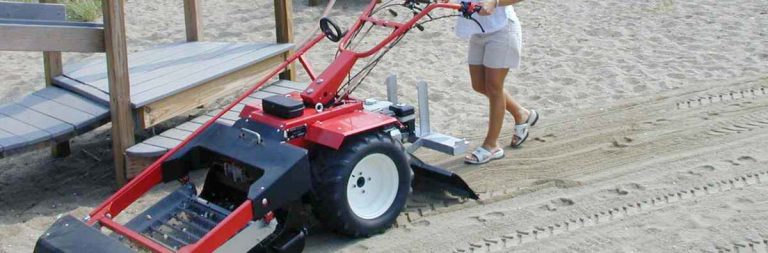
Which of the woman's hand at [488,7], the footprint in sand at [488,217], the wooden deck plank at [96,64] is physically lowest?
the footprint in sand at [488,217]

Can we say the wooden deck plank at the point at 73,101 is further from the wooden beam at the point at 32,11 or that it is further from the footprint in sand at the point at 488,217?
the footprint in sand at the point at 488,217

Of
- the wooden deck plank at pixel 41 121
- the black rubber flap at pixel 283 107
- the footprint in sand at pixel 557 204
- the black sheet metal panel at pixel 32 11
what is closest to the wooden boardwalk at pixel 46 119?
the wooden deck plank at pixel 41 121

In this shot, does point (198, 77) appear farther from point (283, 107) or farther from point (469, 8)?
point (469, 8)

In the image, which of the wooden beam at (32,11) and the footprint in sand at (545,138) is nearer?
the wooden beam at (32,11)

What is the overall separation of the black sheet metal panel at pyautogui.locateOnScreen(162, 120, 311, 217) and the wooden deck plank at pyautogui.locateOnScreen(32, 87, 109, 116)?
52.3 inches

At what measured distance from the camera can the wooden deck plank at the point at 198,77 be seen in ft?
20.4

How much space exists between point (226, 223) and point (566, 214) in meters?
1.86

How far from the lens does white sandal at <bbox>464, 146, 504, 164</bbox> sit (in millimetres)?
6258

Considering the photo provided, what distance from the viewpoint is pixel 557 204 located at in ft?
17.9

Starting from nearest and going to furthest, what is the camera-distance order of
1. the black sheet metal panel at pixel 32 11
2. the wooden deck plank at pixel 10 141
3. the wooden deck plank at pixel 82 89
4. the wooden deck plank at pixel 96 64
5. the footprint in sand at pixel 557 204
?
1. the footprint in sand at pixel 557 204
2. the wooden deck plank at pixel 10 141
3. the black sheet metal panel at pixel 32 11
4. the wooden deck plank at pixel 82 89
5. the wooden deck plank at pixel 96 64

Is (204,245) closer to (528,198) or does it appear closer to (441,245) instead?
(441,245)

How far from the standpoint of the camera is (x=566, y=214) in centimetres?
532

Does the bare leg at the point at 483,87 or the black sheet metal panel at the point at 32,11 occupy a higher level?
the black sheet metal panel at the point at 32,11

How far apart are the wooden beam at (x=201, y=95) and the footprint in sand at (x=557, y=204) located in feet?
7.96
